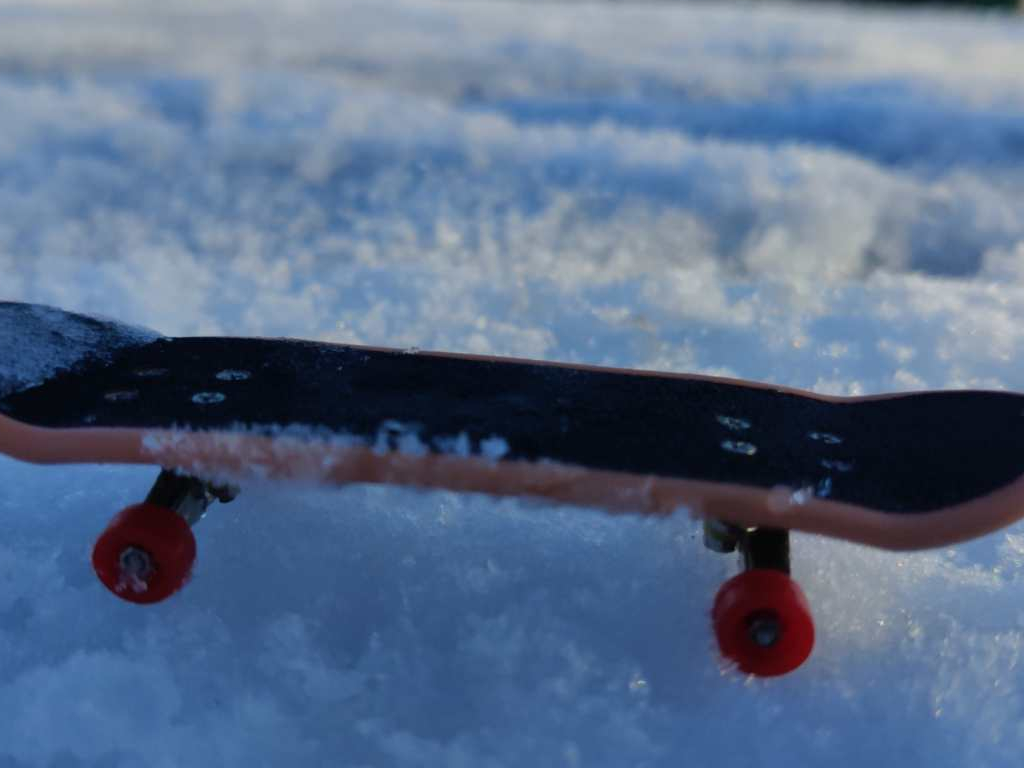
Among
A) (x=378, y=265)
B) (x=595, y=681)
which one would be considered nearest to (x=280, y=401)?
(x=595, y=681)

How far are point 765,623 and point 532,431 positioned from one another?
0.25m

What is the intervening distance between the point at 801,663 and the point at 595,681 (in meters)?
0.18

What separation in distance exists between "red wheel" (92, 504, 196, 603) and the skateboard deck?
0.18 ft

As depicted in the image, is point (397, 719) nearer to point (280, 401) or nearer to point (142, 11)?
point (280, 401)

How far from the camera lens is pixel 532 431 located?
35.3 inches

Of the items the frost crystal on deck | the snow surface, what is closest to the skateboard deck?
the frost crystal on deck

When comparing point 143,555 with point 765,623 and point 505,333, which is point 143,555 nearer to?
point 765,623

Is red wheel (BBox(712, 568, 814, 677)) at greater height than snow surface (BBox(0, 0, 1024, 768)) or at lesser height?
greater

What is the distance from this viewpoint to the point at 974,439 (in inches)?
36.9

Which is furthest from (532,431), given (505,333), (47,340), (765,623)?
(505,333)

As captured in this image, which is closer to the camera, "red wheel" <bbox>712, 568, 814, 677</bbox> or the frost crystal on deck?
"red wheel" <bbox>712, 568, 814, 677</bbox>

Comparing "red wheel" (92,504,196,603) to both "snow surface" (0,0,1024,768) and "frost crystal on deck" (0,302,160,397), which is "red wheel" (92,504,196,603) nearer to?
"snow surface" (0,0,1024,768)

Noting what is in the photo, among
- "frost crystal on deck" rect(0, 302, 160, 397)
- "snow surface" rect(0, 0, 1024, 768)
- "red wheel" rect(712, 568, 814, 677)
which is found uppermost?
"frost crystal on deck" rect(0, 302, 160, 397)

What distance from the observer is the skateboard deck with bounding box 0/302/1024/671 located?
2.74 ft
